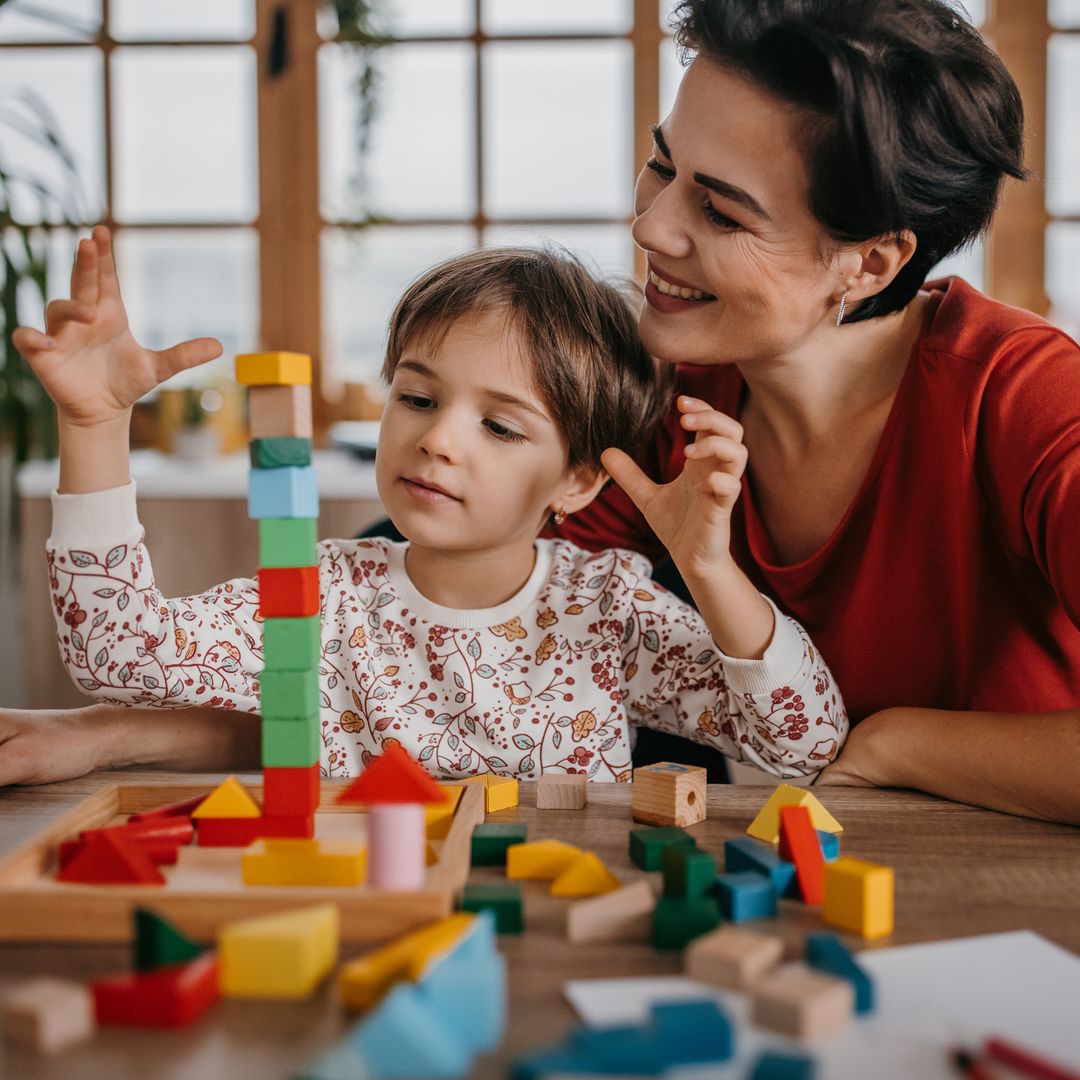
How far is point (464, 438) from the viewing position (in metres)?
1.15

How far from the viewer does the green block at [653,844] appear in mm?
816

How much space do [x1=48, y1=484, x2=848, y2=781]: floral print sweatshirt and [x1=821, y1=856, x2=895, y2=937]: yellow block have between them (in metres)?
0.35

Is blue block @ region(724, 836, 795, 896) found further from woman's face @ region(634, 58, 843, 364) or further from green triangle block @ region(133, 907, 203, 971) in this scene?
woman's face @ region(634, 58, 843, 364)

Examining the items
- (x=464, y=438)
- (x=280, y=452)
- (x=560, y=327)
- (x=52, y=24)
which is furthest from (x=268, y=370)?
(x=52, y=24)

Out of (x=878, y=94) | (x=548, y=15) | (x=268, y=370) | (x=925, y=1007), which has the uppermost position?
(x=548, y=15)

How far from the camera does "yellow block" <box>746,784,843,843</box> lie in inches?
34.8

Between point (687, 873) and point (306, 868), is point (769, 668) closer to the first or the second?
point (687, 873)

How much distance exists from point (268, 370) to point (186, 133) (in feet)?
8.56

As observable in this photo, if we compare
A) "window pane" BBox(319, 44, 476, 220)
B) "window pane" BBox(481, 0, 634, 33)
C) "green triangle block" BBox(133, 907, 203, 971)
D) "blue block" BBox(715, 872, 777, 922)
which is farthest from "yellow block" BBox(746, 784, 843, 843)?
"window pane" BBox(481, 0, 634, 33)

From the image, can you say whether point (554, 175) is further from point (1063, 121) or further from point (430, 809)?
point (430, 809)

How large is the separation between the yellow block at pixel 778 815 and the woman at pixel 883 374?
155 millimetres

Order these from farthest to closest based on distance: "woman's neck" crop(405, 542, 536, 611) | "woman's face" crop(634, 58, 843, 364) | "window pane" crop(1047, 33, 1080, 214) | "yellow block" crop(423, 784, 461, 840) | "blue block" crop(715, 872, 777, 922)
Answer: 1. "window pane" crop(1047, 33, 1080, 214)
2. "woman's neck" crop(405, 542, 536, 611)
3. "woman's face" crop(634, 58, 843, 364)
4. "yellow block" crop(423, 784, 461, 840)
5. "blue block" crop(715, 872, 777, 922)

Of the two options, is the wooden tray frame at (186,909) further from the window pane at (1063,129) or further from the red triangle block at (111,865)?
the window pane at (1063,129)

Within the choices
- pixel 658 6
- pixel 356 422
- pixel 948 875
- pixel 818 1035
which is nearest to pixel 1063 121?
pixel 658 6
